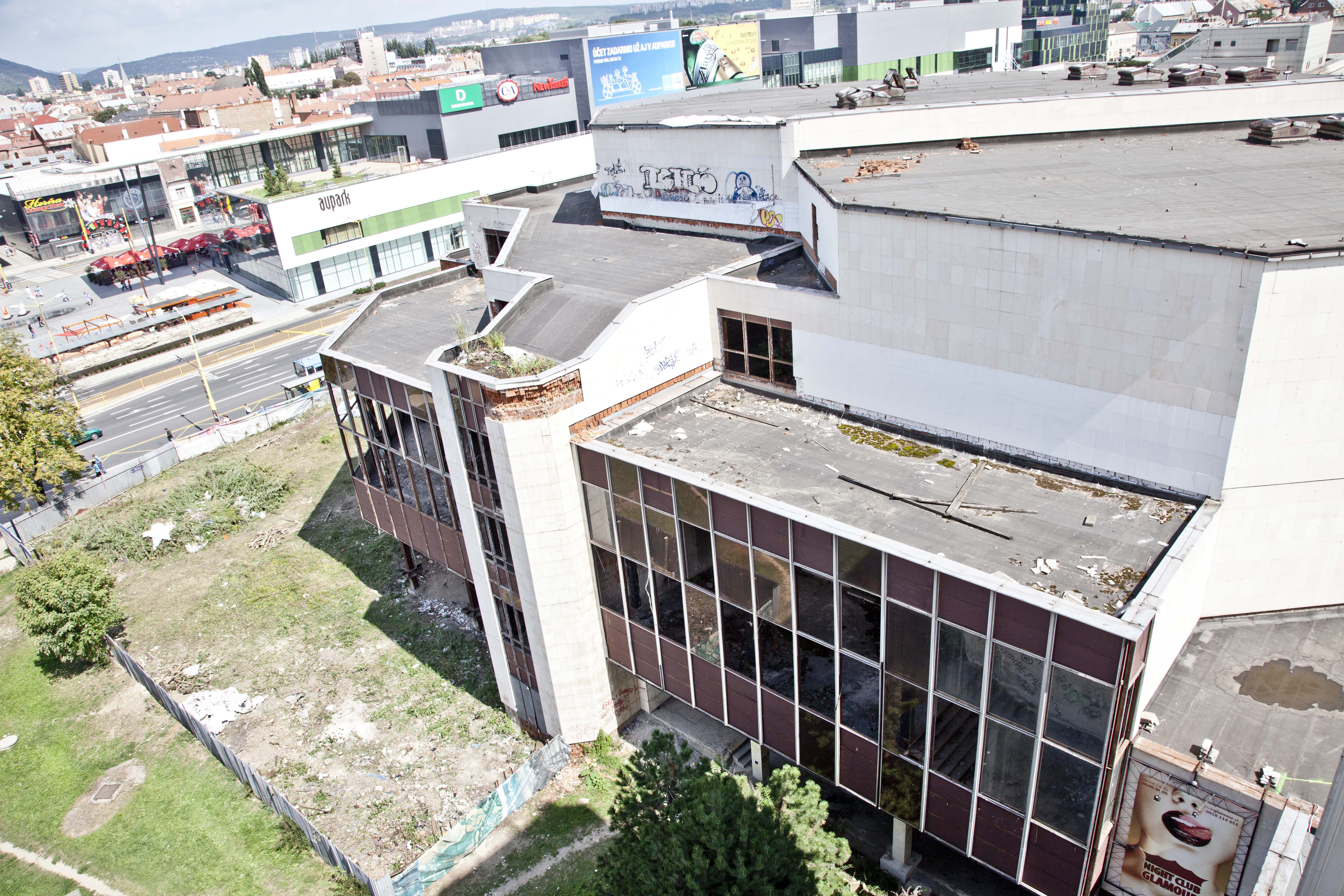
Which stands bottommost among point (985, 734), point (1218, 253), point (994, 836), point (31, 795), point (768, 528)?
point (31, 795)

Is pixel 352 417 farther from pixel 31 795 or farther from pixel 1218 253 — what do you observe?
pixel 1218 253

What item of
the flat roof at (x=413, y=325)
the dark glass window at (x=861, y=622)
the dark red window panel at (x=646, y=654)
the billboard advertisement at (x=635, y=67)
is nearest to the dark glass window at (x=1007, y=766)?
Result: the dark glass window at (x=861, y=622)

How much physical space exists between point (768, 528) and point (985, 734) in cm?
680

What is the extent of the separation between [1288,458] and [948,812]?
1156 cm

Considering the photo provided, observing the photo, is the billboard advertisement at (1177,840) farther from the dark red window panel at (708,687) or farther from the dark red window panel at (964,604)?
the dark red window panel at (708,687)

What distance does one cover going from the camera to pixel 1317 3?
121 m

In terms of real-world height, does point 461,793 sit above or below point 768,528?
below

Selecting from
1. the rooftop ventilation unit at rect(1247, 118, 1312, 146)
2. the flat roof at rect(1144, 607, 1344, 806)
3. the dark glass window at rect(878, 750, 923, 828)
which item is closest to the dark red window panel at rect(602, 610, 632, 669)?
the dark glass window at rect(878, 750, 923, 828)

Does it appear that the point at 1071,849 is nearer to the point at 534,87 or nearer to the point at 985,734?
the point at 985,734

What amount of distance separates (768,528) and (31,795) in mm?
30862

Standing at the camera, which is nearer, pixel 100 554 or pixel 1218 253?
pixel 1218 253

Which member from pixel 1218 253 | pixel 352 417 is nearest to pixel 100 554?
pixel 352 417

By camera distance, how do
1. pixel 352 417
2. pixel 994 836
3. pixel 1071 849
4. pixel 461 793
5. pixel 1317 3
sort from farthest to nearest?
pixel 1317 3, pixel 352 417, pixel 461 793, pixel 994 836, pixel 1071 849

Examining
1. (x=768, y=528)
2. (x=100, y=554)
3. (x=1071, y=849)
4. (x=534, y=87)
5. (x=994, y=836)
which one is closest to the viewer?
(x=1071, y=849)
